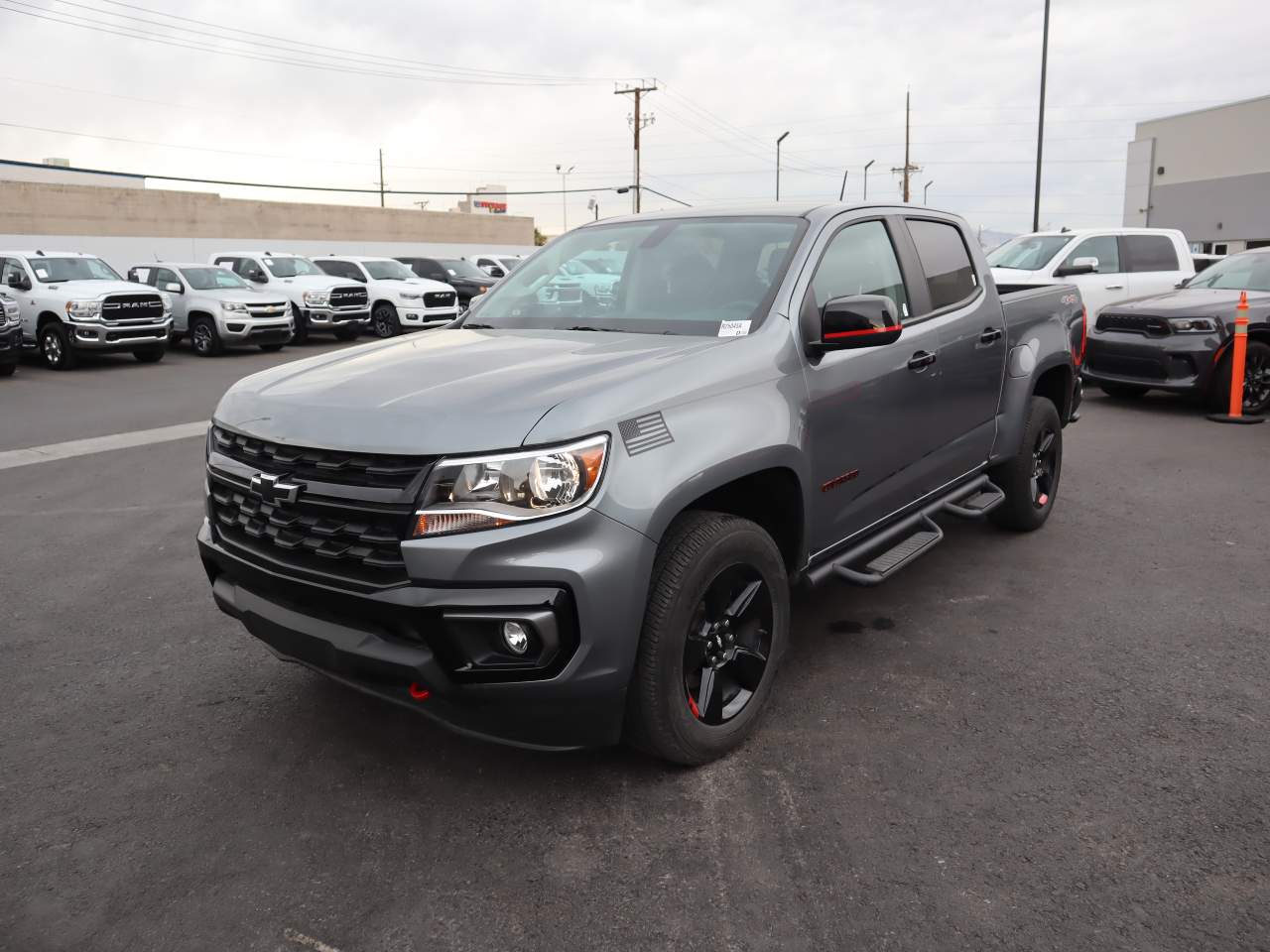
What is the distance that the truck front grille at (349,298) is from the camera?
20141mm

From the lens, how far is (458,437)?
2.73 m

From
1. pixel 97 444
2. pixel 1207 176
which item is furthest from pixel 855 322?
pixel 1207 176

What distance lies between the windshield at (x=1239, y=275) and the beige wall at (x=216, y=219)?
36.8 meters

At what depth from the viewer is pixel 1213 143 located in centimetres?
5006

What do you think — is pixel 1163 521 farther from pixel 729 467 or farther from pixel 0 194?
pixel 0 194

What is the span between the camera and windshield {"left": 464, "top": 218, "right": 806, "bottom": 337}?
3742 millimetres

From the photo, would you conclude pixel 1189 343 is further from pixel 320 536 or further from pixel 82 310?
pixel 82 310

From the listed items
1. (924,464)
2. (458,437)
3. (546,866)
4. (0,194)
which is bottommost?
(546,866)

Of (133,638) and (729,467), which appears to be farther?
(133,638)

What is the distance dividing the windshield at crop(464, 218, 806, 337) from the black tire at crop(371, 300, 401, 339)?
57.1 ft

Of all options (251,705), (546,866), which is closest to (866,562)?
(546,866)

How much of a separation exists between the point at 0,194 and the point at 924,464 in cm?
3881

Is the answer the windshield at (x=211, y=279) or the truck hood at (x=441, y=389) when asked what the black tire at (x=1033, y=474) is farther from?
the windshield at (x=211, y=279)

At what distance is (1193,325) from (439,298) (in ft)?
49.5
